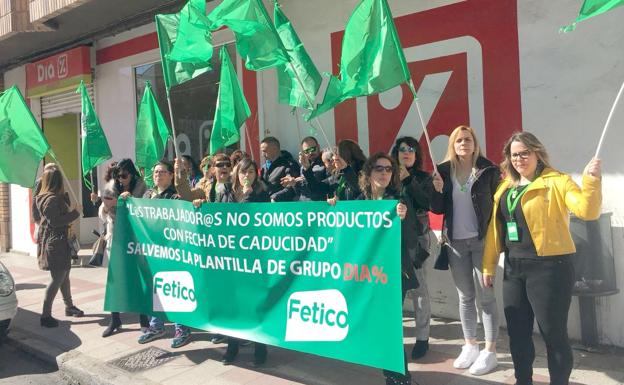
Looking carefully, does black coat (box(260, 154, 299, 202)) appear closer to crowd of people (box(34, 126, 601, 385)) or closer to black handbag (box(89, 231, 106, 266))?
crowd of people (box(34, 126, 601, 385))

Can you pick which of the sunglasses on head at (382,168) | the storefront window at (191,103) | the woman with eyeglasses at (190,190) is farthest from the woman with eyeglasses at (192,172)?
the sunglasses on head at (382,168)

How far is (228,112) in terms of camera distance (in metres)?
4.84

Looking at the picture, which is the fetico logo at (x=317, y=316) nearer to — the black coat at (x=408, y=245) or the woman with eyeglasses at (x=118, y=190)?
the black coat at (x=408, y=245)

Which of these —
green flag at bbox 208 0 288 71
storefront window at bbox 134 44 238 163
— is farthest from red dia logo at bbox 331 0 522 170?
storefront window at bbox 134 44 238 163

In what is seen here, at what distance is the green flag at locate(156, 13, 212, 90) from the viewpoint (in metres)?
4.79

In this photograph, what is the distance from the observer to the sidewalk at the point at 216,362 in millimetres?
3848

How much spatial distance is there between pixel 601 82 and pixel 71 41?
8.98 meters

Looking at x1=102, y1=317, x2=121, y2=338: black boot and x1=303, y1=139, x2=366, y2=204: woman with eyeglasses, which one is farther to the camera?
x1=102, y1=317, x2=121, y2=338: black boot

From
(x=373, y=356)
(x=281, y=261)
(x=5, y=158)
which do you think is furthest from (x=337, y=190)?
(x=5, y=158)

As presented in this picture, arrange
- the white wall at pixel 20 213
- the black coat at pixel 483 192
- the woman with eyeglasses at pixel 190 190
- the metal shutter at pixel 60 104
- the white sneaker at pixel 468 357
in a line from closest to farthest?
the black coat at pixel 483 192 → the white sneaker at pixel 468 357 → the woman with eyeglasses at pixel 190 190 → the metal shutter at pixel 60 104 → the white wall at pixel 20 213

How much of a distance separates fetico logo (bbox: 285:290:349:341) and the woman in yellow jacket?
107cm

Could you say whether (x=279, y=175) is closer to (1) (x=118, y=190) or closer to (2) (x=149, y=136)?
(2) (x=149, y=136)

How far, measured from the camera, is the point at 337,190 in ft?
14.7

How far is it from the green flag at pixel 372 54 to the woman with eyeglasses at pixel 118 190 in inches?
107
